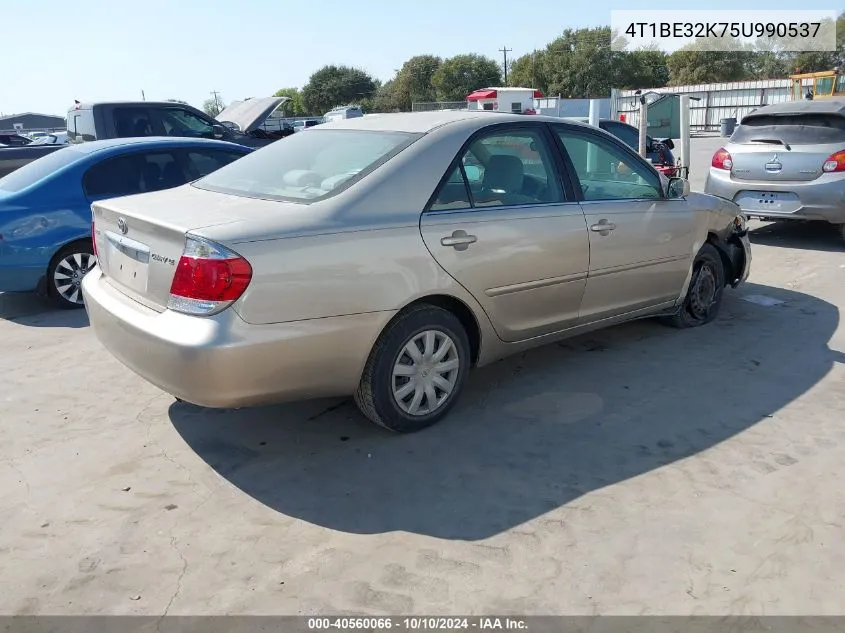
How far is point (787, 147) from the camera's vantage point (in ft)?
27.1

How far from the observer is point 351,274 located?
339 cm

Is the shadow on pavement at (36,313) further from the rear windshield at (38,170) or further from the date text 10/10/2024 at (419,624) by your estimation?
the date text 10/10/2024 at (419,624)

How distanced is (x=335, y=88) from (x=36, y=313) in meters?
84.4

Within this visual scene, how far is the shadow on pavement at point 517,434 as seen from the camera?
3.25 m

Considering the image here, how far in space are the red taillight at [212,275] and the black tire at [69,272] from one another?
12.1 feet

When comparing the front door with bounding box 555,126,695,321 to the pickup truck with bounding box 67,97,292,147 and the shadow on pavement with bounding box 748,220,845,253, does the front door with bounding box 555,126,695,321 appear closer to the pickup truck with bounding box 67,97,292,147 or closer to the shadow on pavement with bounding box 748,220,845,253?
the shadow on pavement with bounding box 748,220,845,253

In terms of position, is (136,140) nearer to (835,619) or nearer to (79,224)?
(79,224)

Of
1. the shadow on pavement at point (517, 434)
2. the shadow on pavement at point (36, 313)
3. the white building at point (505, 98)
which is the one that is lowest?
the shadow on pavement at point (517, 434)

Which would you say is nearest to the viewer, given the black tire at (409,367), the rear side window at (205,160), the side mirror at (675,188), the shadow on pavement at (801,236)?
the black tire at (409,367)

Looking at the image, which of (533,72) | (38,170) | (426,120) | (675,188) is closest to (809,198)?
(675,188)

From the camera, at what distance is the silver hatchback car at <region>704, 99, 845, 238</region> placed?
7980 millimetres

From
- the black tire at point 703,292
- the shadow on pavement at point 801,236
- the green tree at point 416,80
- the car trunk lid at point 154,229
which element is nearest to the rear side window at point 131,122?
the car trunk lid at point 154,229

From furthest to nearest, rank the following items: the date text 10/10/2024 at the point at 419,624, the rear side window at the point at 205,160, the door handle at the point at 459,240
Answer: the rear side window at the point at 205,160 → the door handle at the point at 459,240 → the date text 10/10/2024 at the point at 419,624

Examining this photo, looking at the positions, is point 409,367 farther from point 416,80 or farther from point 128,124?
point 416,80
